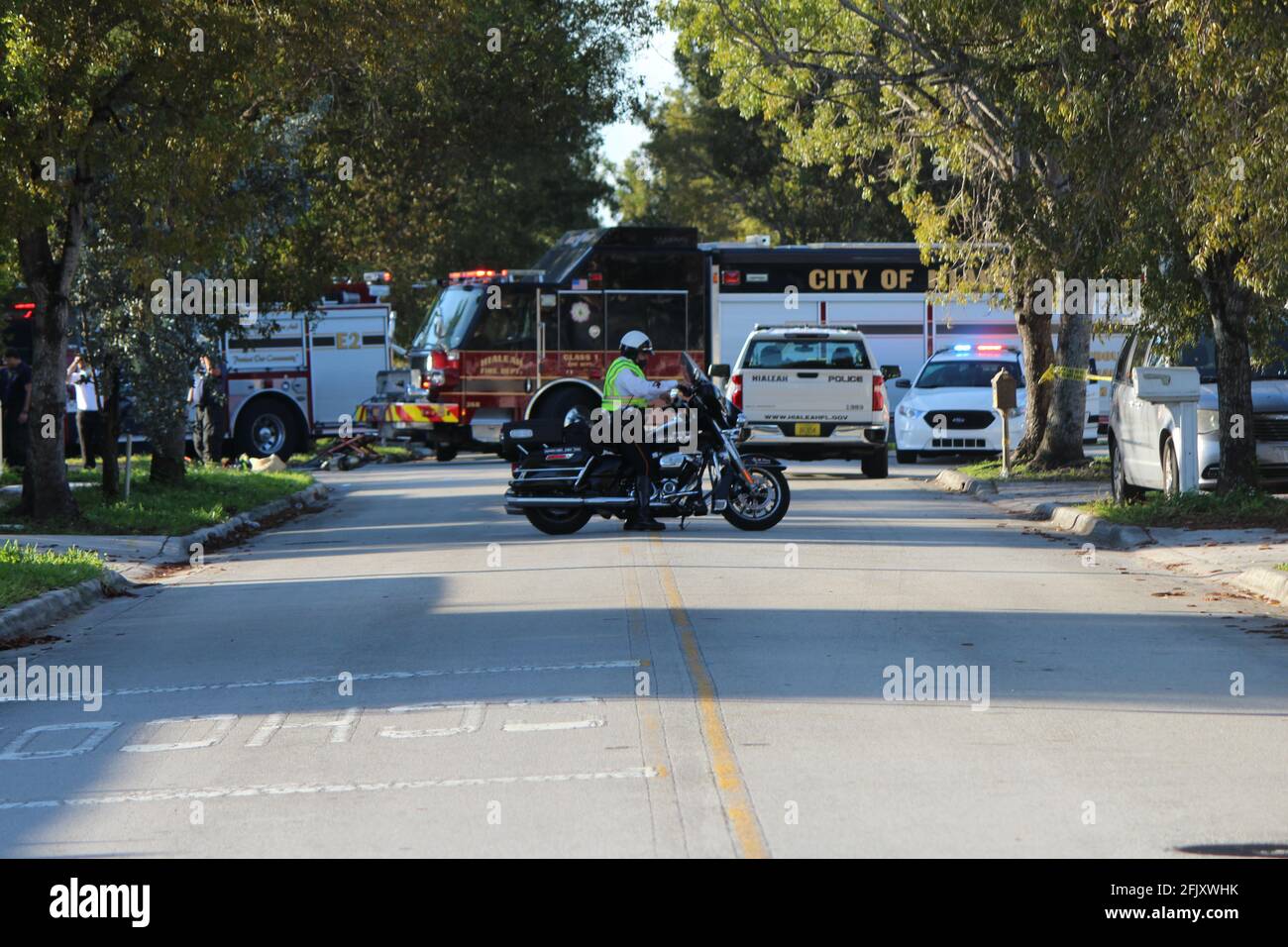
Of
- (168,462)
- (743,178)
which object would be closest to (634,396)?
(168,462)

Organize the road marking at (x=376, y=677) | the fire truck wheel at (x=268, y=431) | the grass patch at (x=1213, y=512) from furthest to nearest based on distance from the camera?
1. the fire truck wheel at (x=268, y=431)
2. the grass patch at (x=1213, y=512)
3. the road marking at (x=376, y=677)

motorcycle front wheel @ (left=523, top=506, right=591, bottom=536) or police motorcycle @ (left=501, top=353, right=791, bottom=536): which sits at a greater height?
police motorcycle @ (left=501, top=353, right=791, bottom=536)

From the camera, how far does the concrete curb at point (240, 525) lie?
18.9m

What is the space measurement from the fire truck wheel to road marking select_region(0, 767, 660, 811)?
28.5m

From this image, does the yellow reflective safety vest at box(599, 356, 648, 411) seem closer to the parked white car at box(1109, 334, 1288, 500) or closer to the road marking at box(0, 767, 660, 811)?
the parked white car at box(1109, 334, 1288, 500)

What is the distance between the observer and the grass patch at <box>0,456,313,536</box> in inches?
795

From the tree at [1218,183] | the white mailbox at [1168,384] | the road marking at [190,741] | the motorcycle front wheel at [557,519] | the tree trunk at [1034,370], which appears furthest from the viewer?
the tree trunk at [1034,370]

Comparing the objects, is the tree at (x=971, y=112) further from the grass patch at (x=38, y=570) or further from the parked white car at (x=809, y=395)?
the grass patch at (x=38, y=570)

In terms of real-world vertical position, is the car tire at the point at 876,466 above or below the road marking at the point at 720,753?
above

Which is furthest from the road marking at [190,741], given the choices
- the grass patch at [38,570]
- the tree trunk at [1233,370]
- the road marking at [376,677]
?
the tree trunk at [1233,370]

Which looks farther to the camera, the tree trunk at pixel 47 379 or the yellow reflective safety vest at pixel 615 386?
the tree trunk at pixel 47 379

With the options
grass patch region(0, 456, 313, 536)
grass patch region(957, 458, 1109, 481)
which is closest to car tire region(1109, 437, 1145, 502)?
grass patch region(957, 458, 1109, 481)

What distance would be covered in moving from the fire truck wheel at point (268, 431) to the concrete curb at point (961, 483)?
13.7 m

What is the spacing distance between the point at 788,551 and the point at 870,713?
25.7 ft
